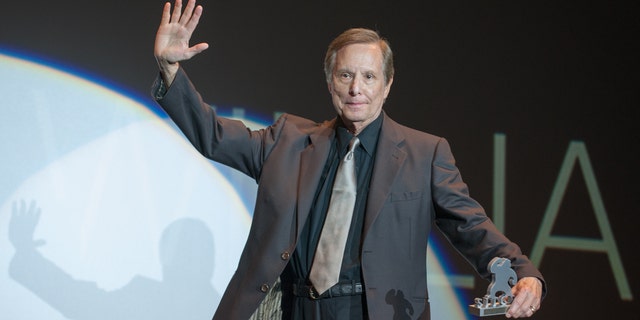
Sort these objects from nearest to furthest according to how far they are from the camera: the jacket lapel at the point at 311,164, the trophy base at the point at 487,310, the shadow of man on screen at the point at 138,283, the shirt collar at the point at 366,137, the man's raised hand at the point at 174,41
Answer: the trophy base at the point at 487,310 < the man's raised hand at the point at 174,41 < the jacket lapel at the point at 311,164 < the shirt collar at the point at 366,137 < the shadow of man on screen at the point at 138,283

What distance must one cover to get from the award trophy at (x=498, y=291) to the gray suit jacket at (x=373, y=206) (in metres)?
0.08

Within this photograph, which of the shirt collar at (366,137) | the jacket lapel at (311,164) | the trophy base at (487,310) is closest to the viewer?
the trophy base at (487,310)

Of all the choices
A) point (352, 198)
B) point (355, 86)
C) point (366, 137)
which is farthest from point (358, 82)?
point (352, 198)

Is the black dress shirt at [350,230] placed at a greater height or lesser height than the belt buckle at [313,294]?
greater

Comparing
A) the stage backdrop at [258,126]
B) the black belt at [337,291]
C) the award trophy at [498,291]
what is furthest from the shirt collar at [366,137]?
the stage backdrop at [258,126]

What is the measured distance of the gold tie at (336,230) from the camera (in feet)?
6.27

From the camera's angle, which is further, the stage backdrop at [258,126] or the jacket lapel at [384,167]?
the stage backdrop at [258,126]

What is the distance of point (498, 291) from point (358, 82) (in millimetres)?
662

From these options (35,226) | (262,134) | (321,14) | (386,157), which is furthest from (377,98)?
(35,226)

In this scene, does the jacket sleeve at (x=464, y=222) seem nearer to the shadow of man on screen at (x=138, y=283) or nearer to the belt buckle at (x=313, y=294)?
the belt buckle at (x=313, y=294)

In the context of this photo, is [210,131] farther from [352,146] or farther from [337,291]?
[337,291]

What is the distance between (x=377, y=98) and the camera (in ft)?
6.96

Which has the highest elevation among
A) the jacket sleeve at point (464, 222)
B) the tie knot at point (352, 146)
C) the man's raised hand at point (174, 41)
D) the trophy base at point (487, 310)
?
the man's raised hand at point (174, 41)

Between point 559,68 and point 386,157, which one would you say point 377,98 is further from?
point 559,68
